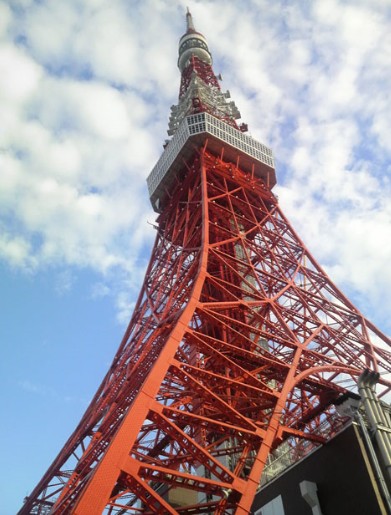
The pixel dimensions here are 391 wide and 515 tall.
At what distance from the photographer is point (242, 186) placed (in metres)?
20.8

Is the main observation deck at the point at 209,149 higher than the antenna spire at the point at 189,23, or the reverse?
the antenna spire at the point at 189,23

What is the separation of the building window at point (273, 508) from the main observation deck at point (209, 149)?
14.7 m

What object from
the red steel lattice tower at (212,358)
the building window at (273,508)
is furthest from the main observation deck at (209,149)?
the building window at (273,508)

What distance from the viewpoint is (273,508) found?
10672mm

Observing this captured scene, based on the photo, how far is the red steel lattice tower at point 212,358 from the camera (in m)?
8.11

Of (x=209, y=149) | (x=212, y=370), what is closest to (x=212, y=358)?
(x=212, y=370)

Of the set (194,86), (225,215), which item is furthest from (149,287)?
(194,86)

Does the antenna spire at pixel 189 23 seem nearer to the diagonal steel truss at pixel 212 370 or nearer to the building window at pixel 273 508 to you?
the diagonal steel truss at pixel 212 370

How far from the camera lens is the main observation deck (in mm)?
21375

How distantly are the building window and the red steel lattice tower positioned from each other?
134cm

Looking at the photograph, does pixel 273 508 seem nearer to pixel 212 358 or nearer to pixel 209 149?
pixel 212 358

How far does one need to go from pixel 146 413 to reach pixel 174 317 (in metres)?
4.45

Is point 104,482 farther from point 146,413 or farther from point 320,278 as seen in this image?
point 320,278

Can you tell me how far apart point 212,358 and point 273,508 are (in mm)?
3821
